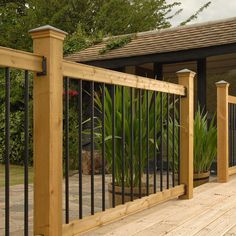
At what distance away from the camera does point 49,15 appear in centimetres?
1697

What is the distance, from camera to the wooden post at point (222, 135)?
17.1 ft

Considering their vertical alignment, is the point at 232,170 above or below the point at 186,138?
below

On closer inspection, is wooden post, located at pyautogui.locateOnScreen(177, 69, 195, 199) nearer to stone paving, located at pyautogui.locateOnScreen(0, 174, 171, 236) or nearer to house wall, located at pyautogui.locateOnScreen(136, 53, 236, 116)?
stone paving, located at pyautogui.locateOnScreen(0, 174, 171, 236)

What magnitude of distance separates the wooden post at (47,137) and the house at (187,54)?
5.58 meters

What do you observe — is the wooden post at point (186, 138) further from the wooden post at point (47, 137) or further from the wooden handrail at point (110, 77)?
the wooden post at point (47, 137)

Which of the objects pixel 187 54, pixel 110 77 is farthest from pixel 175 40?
pixel 110 77

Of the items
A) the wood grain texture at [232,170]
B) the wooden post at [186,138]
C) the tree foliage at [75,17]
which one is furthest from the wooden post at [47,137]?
the tree foliage at [75,17]

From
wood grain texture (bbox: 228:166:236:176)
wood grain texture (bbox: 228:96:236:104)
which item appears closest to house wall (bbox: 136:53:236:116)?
wood grain texture (bbox: 228:96:236:104)

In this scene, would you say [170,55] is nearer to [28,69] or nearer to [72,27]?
[28,69]

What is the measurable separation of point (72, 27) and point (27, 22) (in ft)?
6.77

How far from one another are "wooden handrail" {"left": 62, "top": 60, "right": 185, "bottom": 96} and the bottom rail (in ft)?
2.88

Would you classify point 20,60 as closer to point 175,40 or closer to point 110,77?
point 110,77

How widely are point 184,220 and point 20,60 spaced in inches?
68.0

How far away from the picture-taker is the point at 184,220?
3031 millimetres
